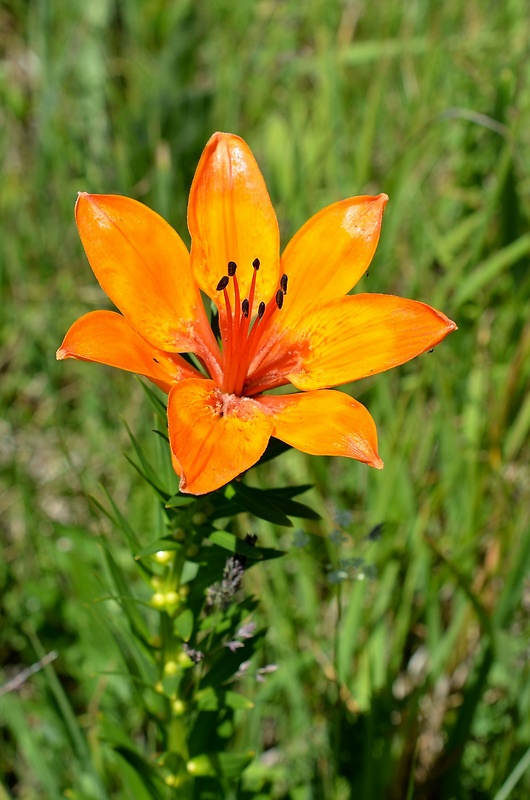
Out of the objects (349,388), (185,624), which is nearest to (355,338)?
(185,624)

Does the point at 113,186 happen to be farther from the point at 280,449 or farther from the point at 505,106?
the point at 280,449

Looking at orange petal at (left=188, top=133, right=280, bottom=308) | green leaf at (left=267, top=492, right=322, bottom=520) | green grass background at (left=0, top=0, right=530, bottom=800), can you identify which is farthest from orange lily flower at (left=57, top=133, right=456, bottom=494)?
green grass background at (left=0, top=0, right=530, bottom=800)

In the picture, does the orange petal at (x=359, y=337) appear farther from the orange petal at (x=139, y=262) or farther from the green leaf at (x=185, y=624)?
the green leaf at (x=185, y=624)

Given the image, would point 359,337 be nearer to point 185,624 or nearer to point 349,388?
point 185,624

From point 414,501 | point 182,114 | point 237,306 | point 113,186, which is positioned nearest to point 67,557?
point 414,501

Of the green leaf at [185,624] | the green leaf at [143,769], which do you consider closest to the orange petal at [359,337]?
the green leaf at [185,624]

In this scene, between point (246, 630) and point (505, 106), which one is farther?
point (505, 106)
